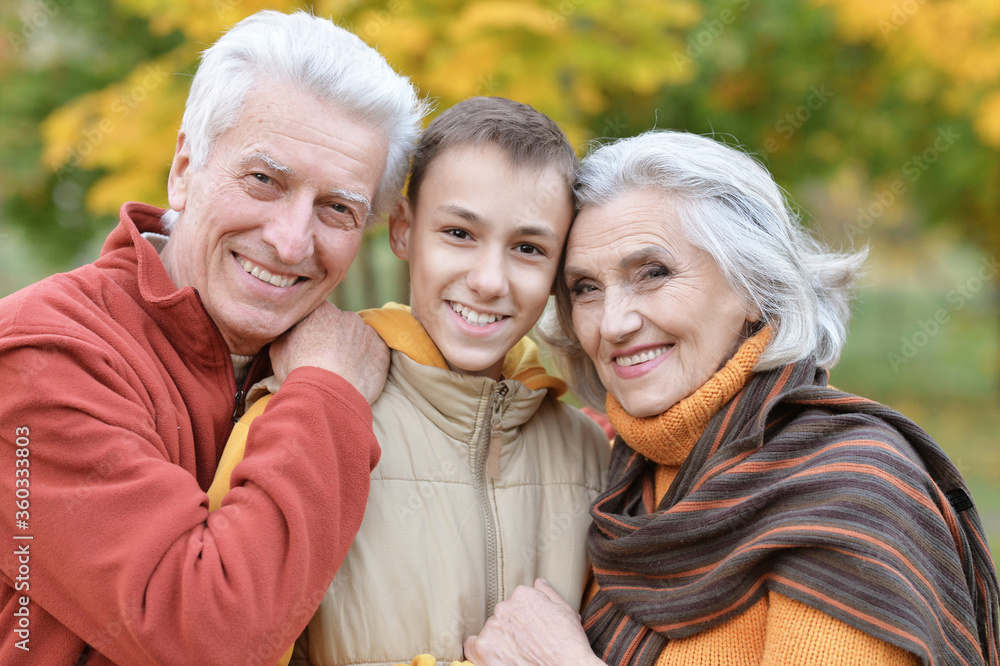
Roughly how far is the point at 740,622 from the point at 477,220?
121 cm

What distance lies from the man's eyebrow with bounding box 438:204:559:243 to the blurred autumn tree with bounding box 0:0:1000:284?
125 centimetres

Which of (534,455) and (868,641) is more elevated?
(534,455)

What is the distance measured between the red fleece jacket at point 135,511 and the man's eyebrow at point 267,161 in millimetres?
487

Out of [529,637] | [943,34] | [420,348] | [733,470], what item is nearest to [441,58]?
[420,348]

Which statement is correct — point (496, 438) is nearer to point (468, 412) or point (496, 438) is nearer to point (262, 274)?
point (468, 412)

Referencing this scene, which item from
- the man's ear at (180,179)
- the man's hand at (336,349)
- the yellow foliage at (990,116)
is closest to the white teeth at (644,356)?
the man's hand at (336,349)

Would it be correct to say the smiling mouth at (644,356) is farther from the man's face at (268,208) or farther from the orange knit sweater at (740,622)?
the man's face at (268,208)

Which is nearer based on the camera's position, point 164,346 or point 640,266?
point 164,346

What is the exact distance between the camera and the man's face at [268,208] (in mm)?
2221

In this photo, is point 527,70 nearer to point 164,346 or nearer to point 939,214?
point 164,346

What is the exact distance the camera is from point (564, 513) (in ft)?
8.43

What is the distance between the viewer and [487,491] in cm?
245

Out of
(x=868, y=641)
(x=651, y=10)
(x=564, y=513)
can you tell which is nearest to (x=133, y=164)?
(x=651, y=10)

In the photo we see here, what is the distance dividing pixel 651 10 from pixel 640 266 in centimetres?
292
